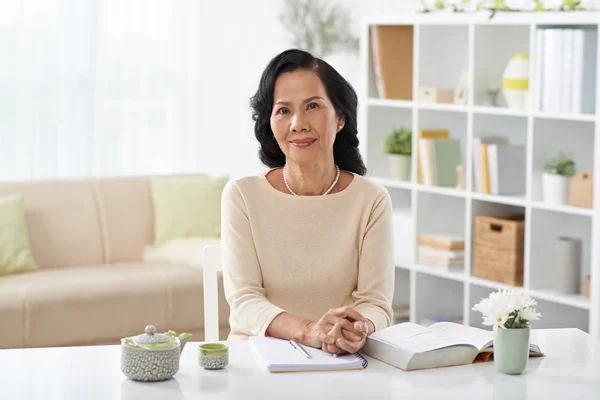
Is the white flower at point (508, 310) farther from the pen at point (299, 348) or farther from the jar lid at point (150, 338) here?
the jar lid at point (150, 338)

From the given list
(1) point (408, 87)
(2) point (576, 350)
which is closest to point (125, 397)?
(2) point (576, 350)

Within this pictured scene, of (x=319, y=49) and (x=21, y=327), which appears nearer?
(x=21, y=327)

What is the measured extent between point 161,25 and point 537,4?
2.44 m

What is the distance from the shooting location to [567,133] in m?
3.90

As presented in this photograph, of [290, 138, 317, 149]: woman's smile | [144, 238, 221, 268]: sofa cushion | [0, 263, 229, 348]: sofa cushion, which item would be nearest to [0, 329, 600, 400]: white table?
[290, 138, 317, 149]: woman's smile

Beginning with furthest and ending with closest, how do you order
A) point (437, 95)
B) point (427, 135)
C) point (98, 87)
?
point (98, 87) < point (427, 135) < point (437, 95)

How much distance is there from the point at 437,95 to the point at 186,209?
129 cm

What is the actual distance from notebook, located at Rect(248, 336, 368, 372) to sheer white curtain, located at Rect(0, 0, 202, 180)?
352 centimetres

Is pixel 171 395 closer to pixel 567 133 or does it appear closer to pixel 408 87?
pixel 567 133

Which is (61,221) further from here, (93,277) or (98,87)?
(98,87)

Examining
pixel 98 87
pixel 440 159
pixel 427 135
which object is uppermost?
pixel 98 87

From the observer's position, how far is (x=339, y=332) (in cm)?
187

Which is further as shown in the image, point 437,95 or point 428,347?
point 437,95

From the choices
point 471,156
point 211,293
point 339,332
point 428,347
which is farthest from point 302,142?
point 471,156
